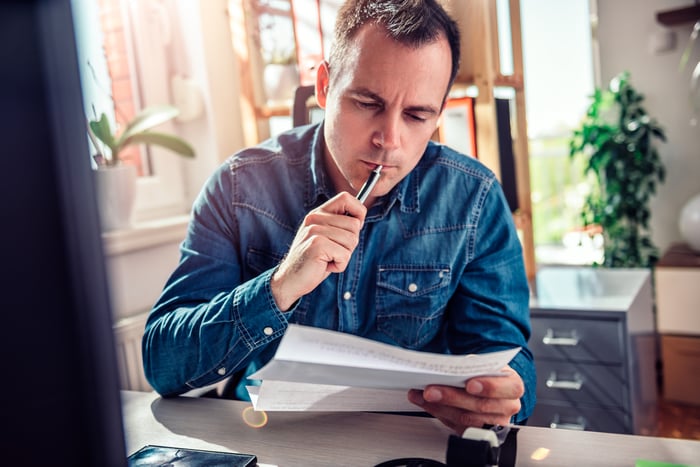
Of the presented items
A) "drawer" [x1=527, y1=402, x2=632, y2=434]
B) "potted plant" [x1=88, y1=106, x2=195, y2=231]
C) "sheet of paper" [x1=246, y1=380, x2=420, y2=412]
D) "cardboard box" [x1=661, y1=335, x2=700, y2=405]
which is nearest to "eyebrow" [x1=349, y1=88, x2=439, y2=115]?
"sheet of paper" [x1=246, y1=380, x2=420, y2=412]

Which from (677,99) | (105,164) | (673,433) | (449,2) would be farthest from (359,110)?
(677,99)

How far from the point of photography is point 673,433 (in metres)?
1.81

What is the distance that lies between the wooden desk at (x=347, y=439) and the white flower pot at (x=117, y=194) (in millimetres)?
710

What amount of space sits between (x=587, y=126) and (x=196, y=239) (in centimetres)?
172

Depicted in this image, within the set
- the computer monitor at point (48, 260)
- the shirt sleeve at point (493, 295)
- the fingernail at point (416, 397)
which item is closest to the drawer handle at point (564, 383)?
the shirt sleeve at point (493, 295)

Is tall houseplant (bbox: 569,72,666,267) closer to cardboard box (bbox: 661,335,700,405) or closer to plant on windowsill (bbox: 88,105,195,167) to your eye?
cardboard box (bbox: 661,335,700,405)

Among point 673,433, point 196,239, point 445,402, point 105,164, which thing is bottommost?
point 673,433

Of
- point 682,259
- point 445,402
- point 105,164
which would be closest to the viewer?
point 445,402

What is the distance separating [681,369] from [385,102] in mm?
1687

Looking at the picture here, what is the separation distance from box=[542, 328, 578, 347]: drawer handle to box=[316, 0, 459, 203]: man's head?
0.75 metres

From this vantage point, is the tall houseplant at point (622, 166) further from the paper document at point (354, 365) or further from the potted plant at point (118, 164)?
the paper document at point (354, 365)

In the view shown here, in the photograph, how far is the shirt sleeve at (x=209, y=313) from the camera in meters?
0.72

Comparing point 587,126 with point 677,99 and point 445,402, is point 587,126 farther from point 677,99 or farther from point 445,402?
point 445,402

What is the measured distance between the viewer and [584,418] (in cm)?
142
